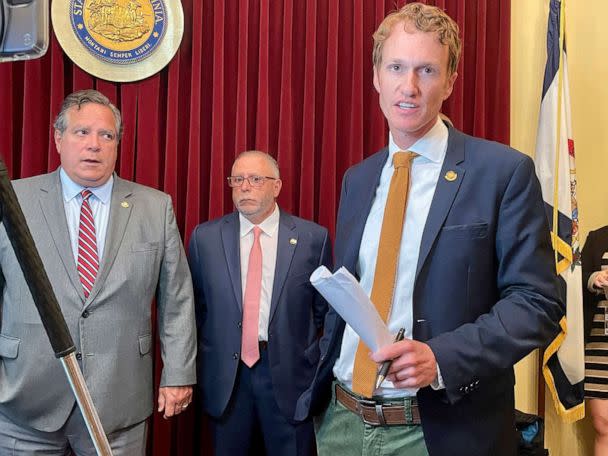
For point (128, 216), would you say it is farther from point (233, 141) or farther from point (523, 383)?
point (523, 383)

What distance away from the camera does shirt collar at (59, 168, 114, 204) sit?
2061 millimetres

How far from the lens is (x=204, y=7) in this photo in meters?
2.77

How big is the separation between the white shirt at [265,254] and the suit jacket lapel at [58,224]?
27.5 inches

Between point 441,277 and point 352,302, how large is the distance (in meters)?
0.30

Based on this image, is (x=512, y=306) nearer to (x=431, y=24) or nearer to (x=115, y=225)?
(x=431, y=24)

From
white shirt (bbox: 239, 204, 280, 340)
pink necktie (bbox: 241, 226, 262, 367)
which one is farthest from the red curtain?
pink necktie (bbox: 241, 226, 262, 367)

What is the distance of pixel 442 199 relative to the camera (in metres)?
1.25

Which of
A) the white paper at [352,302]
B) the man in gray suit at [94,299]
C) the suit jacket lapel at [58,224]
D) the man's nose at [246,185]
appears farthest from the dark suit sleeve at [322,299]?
the white paper at [352,302]

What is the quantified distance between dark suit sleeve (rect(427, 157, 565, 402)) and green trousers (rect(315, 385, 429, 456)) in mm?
173

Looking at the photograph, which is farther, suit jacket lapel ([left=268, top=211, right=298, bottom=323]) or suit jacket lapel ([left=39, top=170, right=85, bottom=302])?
suit jacket lapel ([left=268, top=211, right=298, bottom=323])

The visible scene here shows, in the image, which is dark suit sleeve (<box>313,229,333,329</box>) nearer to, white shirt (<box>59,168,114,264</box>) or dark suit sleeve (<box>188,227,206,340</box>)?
dark suit sleeve (<box>188,227,206,340</box>)

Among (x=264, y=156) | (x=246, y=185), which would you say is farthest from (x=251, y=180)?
(x=264, y=156)

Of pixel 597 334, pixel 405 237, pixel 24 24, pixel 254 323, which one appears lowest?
pixel 597 334

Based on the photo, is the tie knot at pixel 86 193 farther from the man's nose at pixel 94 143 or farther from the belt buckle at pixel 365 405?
the belt buckle at pixel 365 405
